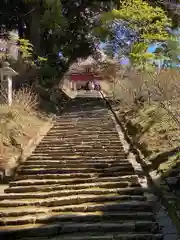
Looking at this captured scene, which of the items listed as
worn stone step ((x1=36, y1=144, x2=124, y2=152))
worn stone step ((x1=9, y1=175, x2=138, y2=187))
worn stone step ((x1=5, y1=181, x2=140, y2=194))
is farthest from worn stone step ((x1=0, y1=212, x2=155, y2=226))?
worn stone step ((x1=36, y1=144, x2=124, y2=152))

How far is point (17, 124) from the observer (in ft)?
46.7

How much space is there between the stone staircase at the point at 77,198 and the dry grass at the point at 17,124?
60 cm

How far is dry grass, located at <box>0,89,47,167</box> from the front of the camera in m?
12.2

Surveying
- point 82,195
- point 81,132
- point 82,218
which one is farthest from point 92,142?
point 82,218

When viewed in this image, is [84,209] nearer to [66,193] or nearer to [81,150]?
[66,193]

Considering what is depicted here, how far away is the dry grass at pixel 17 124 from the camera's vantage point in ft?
39.9

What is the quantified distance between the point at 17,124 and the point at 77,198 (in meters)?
6.48

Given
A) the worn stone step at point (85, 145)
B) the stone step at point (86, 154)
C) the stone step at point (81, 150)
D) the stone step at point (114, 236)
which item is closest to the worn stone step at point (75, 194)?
the stone step at point (114, 236)

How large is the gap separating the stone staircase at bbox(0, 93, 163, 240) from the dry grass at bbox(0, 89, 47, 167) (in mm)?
604

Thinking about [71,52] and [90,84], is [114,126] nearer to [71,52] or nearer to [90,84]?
[71,52]

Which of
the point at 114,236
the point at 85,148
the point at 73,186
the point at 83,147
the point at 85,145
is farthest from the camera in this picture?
the point at 85,145

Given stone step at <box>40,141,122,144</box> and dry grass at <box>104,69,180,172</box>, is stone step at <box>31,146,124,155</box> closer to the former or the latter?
stone step at <box>40,141,122,144</box>

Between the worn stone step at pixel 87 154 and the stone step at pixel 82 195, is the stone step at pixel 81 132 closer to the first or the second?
the worn stone step at pixel 87 154

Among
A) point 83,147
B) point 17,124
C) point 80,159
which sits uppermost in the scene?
point 80,159
